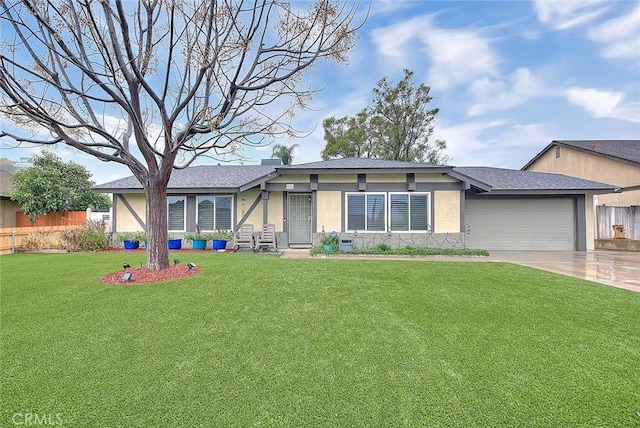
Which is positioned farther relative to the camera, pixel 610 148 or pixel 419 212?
pixel 610 148

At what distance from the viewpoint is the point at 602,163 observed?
15.1 meters

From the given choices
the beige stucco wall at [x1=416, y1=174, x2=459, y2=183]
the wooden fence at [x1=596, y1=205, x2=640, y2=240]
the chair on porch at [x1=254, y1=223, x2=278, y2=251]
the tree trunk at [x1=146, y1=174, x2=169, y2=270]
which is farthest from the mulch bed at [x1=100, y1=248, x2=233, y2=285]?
the wooden fence at [x1=596, y1=205, x2=640, y2=240]

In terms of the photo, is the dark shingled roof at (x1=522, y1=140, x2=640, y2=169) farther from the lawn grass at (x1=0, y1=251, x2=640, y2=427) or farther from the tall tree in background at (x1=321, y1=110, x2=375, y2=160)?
the lawn grass at (x1=0, y1=251, x2=640, y2=427)

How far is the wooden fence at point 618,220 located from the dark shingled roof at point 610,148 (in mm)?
2616

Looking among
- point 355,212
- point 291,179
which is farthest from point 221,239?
point 355,212

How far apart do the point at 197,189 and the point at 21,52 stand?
21.3 feet

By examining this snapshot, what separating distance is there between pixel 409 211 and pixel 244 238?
668 centimetres

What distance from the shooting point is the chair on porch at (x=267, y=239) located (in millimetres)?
11172

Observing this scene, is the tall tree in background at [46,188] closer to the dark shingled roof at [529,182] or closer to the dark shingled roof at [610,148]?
the dark shingled roof at [529,182]

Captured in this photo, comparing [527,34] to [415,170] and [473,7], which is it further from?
[415,170]

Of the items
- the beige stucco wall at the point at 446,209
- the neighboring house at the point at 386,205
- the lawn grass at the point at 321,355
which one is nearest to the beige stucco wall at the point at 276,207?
the neighboring house at the point at 386,205

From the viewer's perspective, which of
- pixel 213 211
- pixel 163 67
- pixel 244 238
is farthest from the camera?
pixel 213 211

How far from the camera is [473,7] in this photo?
957cm

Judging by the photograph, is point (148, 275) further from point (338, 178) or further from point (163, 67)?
point (338, 178)
